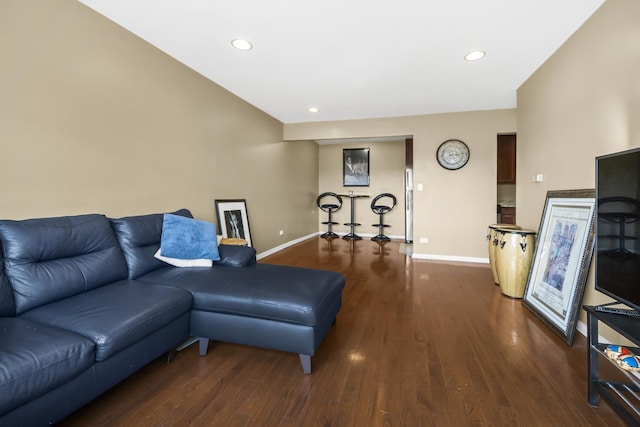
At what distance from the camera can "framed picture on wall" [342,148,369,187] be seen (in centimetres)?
754

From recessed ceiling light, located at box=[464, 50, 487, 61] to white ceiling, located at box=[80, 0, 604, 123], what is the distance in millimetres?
60

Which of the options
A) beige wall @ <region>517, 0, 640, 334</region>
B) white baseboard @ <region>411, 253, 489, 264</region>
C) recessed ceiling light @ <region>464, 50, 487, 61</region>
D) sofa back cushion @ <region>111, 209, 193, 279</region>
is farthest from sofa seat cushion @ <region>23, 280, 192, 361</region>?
white baseboard @ <region>411, 253, 489, 264</region>

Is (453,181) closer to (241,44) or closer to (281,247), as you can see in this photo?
(281,247)

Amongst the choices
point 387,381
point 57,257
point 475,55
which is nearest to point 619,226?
point 387,381

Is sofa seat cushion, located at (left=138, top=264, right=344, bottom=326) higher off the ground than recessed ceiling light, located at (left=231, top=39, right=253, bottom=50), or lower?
lower

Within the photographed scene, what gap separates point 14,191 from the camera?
1.78 meters

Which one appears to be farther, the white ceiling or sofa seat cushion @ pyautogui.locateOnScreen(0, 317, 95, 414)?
the white ceiling

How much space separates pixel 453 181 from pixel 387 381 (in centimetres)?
386

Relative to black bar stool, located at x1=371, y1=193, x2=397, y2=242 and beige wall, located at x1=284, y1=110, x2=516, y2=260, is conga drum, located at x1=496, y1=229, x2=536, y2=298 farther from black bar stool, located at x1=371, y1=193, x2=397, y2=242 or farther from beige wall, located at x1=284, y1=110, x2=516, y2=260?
black bar stool, located at x1=371, y1=193, x2=397, y2=242

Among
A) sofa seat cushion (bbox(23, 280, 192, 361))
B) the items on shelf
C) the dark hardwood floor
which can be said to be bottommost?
the dark hardwood floor

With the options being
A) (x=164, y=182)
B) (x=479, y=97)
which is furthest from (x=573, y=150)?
(x=164, y=182)

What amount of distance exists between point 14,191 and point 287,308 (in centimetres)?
192

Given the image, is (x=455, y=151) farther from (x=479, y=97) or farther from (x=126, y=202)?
(x=126, y=202)

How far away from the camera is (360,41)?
254 cm
